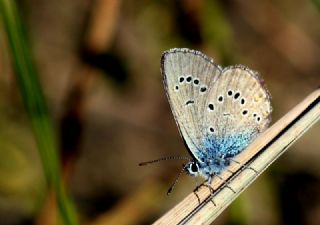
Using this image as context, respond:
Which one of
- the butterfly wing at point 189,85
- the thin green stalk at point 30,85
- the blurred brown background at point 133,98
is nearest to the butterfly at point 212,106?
the butterfly wing at point 189,85

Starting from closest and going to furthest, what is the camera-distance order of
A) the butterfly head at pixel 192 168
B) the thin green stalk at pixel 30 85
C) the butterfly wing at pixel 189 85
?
1. the thin green stalk at pixel 30 85
2. the butterfly wing at pixel 189 85
3. the butterfly head at pixel 192 168

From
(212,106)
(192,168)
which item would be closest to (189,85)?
(212,106)

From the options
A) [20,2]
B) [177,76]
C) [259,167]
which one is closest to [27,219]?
[20,2]

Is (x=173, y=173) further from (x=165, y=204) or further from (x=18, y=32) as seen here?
(x=18, y=32)

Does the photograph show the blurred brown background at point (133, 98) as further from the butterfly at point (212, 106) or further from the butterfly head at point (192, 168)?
the butterfly head at point (192, 168)

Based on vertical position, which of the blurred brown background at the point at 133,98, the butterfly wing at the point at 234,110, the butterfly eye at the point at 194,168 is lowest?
the butterfly eye at the point at 194,168

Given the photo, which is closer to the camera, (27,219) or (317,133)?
(27,219)

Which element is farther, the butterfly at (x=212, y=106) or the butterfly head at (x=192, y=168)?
the butterfly head at (x=192, y=168)

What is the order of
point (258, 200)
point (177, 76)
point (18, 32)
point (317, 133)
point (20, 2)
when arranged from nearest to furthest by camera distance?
point (18, 32)
point (177, 76)
point (20, 2)
point (258, 200)
point (317, 133)

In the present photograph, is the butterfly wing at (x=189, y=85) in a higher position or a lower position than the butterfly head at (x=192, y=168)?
higher
